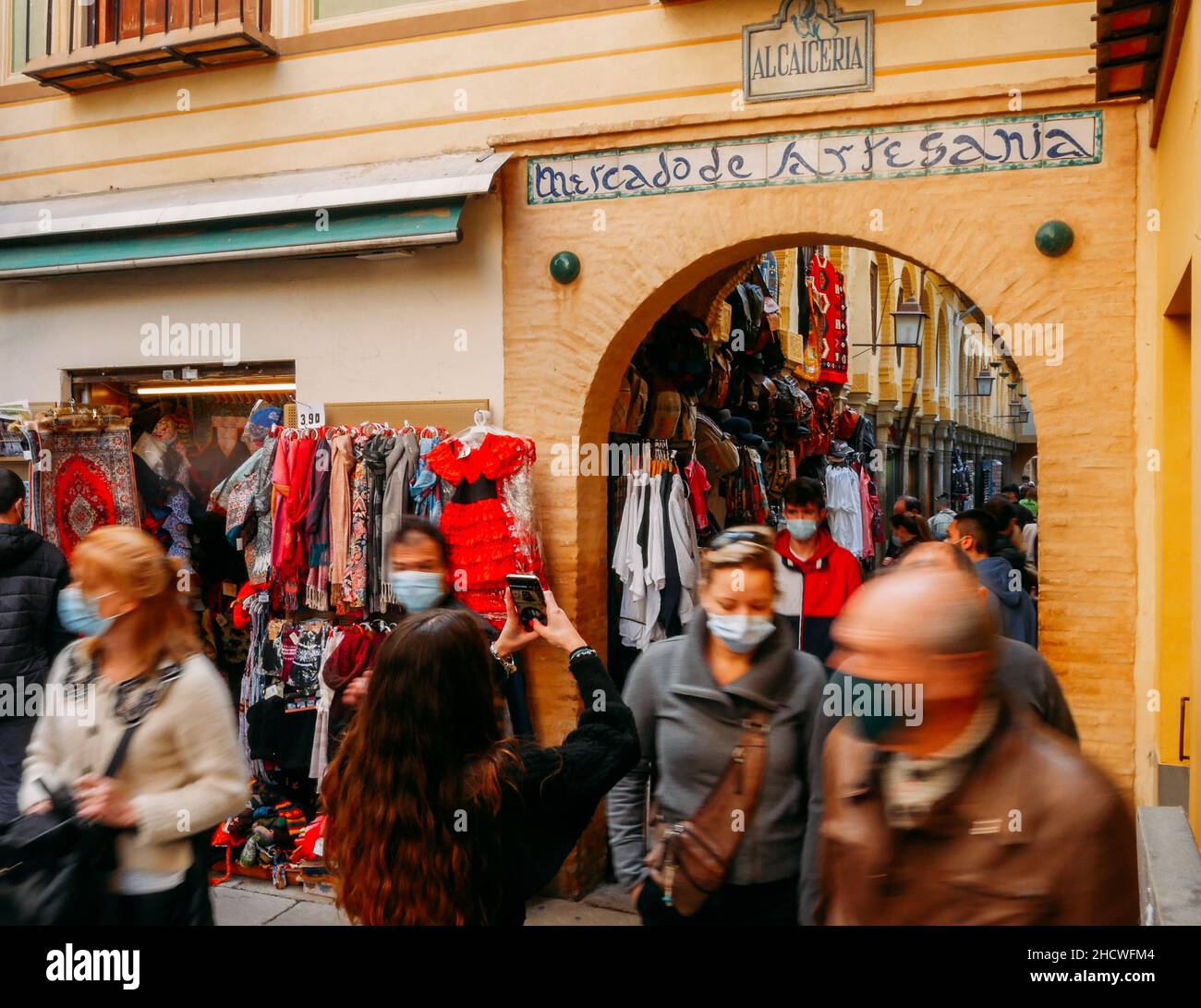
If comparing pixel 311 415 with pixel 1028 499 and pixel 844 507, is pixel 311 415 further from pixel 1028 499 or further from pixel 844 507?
pixel 1028 499

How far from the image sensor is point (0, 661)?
17.5ft

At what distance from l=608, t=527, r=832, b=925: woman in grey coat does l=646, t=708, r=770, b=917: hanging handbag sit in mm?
19

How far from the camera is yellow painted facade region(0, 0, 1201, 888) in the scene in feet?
16.7

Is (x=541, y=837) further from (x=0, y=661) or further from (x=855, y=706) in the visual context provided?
(x=0, y=661)

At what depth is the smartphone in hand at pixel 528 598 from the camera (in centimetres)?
430

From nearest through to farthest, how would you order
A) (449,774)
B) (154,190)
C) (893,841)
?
(893,841) < (449,774) < (154,190)

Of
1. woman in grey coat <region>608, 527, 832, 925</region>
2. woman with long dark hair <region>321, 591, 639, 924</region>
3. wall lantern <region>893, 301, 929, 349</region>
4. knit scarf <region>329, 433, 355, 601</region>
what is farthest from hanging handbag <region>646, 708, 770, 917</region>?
wall lantern <region>893, 301, 929, 349</region>

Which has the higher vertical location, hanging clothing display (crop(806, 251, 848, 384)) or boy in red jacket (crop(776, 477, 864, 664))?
hanging clothing display (crop(806, 251, 848, 384))

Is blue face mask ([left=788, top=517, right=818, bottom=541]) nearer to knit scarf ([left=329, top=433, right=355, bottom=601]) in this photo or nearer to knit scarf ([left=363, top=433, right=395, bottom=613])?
knit scarf ([left=363, top=433, right=395, bottom=613])

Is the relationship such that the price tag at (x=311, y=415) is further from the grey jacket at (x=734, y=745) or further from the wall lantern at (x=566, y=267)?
the grey jacket at (x=734, y=745)

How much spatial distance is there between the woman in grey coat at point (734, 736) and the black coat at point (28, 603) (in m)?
3.48

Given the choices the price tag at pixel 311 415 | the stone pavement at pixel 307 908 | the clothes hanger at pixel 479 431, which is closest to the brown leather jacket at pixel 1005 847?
the stone pavement at pixel 307 908

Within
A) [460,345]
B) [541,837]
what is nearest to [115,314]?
[460,345]
